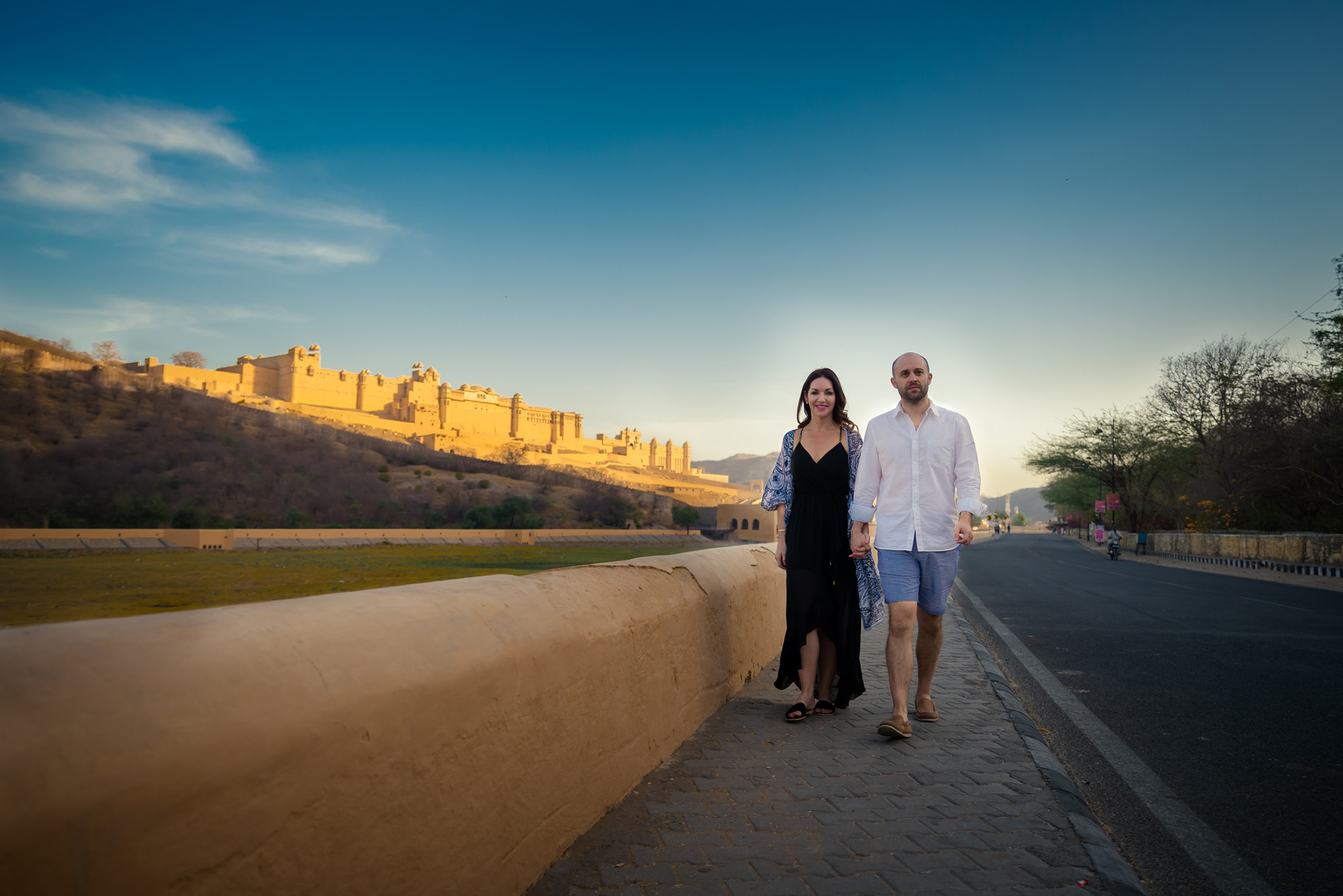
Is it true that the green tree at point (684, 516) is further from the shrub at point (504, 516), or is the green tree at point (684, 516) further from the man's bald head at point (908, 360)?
the man's bald head at point (908, 360)

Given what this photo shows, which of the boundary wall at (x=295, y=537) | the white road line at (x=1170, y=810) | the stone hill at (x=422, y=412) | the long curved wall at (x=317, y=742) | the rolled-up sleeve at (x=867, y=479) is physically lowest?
the boundary wall at (x=295, y=537)

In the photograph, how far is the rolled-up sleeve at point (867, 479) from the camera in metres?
5.08

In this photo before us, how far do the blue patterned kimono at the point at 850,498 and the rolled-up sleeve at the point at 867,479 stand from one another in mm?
164

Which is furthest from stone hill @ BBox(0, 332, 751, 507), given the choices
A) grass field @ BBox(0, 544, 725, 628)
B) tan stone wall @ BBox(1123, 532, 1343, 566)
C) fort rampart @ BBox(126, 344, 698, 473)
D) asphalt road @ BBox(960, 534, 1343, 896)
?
asphalt road @ BBox(960, 534, 1343, 896)

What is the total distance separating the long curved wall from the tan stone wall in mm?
28434

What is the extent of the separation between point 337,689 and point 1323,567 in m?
29.7

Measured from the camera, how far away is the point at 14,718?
4.19 feet

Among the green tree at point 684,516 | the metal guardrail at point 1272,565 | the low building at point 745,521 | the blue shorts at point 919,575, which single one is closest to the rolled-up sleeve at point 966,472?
the blue shorts at point 919,575

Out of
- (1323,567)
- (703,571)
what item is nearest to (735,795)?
(703,571)

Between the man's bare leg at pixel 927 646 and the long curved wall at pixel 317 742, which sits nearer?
the long curved wall at pixel 317 742

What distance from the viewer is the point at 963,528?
4.80m

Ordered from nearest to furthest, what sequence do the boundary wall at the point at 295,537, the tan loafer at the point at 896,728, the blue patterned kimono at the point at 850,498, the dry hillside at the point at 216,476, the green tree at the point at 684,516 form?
the tan loafer at the point at 896,728
the blue patterned kimono at the point at 850,498
the boundary wall at the point at 295,537
the dry hillside at the point at 216,476
the green tree at the point at 684,516

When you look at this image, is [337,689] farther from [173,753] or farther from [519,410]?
[519,410]

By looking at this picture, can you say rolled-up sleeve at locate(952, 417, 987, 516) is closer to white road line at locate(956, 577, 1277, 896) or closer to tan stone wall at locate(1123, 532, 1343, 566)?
white road line at locate(956, 577, 1277, 896)
